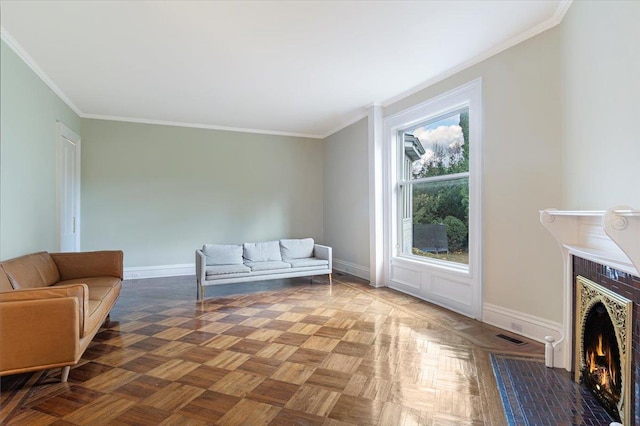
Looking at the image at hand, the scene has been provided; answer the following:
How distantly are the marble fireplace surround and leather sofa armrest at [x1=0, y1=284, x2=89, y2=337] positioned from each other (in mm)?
3217

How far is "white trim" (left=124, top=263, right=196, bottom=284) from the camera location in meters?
5.88

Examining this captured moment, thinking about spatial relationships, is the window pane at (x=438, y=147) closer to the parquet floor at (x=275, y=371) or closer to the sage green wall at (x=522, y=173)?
the sage green wall at (x=522, y=173)

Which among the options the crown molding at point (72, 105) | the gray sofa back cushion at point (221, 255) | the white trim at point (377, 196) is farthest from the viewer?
the white trim at point (377, 196)

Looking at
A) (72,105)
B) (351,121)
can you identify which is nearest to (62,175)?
(72,105)

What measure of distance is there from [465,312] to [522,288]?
2.66 ft

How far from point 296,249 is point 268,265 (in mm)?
763

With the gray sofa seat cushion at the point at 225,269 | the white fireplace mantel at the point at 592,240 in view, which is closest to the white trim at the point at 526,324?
the white fireplace mantel at the point at 592,240

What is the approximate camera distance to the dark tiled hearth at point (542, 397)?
1861 millimetres

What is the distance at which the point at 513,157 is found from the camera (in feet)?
10.5

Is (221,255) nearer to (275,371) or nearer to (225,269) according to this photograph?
(225,269)

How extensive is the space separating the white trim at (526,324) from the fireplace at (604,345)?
0.18 m

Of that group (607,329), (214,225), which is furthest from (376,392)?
(214,225)

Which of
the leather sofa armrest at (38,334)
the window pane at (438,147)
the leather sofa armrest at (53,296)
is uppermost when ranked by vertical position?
the window pane at (438,147)

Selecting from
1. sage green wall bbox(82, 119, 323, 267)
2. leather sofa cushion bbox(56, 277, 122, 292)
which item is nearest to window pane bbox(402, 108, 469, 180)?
sage green wall bbox(82, 119, 323, 267)
